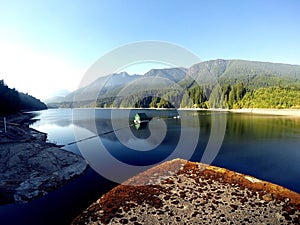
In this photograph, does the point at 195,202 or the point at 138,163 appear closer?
the point at 195,202

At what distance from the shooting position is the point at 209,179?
637 inches

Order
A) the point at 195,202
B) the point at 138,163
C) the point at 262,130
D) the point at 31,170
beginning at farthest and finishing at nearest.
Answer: the point at 262,130
the point at 138,163
the point at 31,170
the point at 195,202

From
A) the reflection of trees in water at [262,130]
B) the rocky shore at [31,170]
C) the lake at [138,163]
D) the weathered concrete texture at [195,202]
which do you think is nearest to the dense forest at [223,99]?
the reflection of trees in water at [262,130]

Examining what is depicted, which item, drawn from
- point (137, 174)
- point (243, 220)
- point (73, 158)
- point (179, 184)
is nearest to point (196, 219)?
point (243, 220)

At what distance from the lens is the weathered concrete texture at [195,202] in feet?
35.9

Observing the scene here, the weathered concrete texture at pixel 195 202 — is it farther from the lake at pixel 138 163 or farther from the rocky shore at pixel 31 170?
the rocky shore at pixel 31 170

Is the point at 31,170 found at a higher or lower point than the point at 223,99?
lower

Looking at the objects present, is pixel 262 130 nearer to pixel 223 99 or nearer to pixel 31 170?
pixel 31 170

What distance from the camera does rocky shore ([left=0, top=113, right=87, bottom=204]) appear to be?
14.7 metres

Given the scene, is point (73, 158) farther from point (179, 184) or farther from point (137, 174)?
point (179, 184)

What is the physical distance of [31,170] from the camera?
18.2 m

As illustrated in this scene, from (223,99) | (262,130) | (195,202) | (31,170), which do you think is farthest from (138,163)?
(223,99)

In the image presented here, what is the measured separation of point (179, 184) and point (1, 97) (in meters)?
62.7

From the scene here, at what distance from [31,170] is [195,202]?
1476 centimetres
